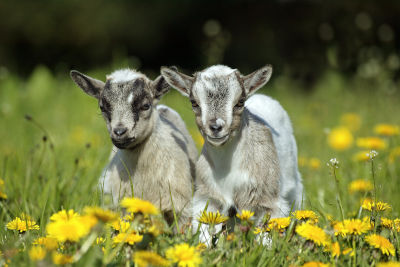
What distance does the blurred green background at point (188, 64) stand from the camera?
16.0ft

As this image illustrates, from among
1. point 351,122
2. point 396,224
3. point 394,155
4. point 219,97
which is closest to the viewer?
point 396,224

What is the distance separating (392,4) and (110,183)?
10.9 meters

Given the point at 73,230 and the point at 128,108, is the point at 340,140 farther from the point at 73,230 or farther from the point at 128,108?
the point at 73,230

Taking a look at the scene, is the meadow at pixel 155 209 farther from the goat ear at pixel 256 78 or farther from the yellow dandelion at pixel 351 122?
the goat ear at pixel 256 78

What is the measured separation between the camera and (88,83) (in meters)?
3.96

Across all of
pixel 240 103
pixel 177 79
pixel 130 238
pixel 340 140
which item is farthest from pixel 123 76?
pixel 340 140

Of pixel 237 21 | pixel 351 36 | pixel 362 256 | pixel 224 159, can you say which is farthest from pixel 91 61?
pixel 362 256

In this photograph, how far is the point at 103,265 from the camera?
2180mm

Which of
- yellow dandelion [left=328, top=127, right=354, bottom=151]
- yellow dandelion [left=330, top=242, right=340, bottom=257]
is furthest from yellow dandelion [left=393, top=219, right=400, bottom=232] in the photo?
yellow dandelion [left=328, top=127, right=354, bottom=151]

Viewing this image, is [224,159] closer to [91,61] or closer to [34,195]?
[34,195]

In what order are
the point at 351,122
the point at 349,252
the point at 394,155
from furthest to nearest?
the point at 351,122 → the point at 394,155 → the point at 349,252

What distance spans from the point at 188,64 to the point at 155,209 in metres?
13.0

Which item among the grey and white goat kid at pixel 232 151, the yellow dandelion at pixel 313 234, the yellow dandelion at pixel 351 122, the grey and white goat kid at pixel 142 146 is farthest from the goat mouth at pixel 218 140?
the yellow dandelion at pixel 351 122

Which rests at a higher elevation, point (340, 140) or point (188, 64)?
point (188, 64)
